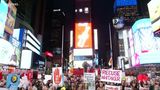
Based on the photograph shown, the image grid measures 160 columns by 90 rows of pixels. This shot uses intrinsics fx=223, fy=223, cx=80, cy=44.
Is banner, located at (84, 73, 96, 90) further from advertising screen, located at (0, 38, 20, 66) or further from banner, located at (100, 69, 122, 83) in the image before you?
advertising screen, located at (0, 38, 20, 66)

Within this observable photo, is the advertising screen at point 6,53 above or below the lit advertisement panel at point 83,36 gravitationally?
below

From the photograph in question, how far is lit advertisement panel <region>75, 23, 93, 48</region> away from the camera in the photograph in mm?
52688

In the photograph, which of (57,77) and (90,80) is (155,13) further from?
(57,77)

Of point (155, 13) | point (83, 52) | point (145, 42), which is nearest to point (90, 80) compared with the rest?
point (155, 13)

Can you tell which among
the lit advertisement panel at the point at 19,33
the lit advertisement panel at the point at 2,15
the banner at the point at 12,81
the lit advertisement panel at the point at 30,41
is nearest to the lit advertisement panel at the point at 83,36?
the lit advertisement panel at the point at 30,41

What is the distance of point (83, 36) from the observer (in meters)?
53.1

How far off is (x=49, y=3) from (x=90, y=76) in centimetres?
6815

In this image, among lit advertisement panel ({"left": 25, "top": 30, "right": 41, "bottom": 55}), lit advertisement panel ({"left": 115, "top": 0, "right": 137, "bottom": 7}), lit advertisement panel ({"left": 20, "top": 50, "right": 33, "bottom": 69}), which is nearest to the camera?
lit advertisement panel ({"left": 20, "top": 50, "right": 33, "bottom": 69})

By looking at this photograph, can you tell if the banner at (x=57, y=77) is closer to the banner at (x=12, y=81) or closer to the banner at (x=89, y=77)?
the banner at (x=89, y=77)

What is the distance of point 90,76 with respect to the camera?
12.2 m

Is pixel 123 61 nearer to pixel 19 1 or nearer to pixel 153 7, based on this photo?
pixel 19 1

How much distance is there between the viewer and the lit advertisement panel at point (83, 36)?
52.7m

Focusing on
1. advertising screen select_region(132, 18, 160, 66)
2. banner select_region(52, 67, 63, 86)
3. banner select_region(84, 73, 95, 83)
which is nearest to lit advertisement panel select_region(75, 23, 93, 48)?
advertising screen select_region(132, 18, 160, 66)

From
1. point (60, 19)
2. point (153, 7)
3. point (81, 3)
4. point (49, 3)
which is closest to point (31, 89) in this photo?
point (153, 7)
